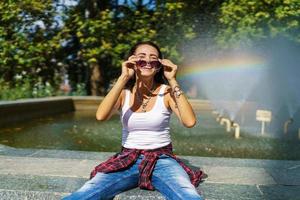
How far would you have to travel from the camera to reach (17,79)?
59.8 feet

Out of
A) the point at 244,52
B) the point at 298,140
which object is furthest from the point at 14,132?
the point at 244,52

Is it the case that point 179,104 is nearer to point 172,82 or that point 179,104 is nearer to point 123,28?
point 172,82

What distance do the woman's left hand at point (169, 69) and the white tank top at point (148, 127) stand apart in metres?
0.23

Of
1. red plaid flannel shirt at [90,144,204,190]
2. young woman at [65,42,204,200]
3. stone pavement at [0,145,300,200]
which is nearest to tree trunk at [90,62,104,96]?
stone pavement at [0,145,300,200]

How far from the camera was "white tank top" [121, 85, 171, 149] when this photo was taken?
3682 millimetres

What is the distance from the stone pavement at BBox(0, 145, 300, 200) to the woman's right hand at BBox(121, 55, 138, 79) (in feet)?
3.13

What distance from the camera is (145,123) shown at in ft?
12.1

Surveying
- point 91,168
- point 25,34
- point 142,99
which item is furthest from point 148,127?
point 25,34

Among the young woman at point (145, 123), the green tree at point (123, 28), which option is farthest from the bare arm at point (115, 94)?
the green tree at point (123, 28)

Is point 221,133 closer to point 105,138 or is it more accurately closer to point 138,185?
point 105,138

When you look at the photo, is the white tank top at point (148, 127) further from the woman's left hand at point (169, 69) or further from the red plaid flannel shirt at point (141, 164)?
the woman's left hand at point (169, 69)

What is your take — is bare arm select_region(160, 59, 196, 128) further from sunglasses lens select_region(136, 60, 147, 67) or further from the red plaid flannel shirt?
the red plaid flannel shirt

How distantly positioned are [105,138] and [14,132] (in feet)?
6.80

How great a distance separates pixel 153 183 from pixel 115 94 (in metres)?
0.79
